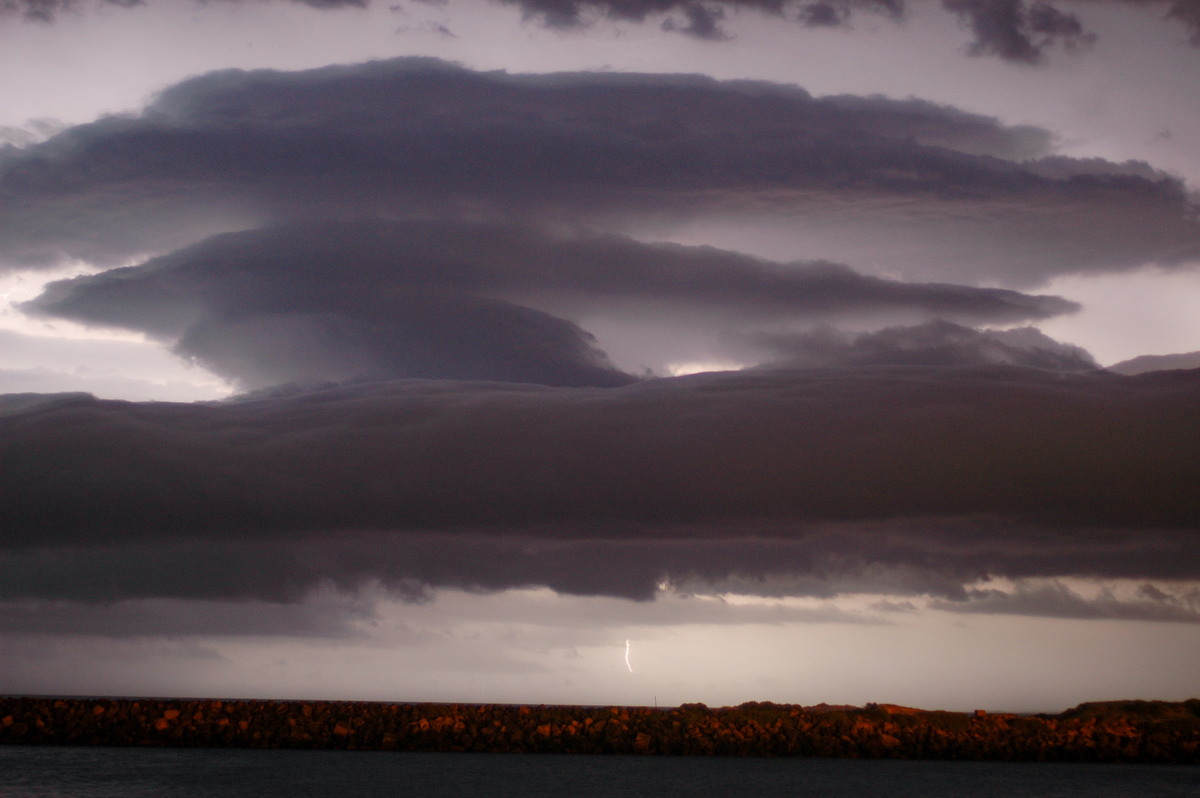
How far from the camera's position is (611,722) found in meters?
121

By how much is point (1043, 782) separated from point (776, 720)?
2869cm

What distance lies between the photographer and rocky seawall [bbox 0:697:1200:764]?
115438 millimetres

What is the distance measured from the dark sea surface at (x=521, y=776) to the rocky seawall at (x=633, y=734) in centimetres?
156

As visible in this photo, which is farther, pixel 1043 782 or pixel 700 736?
pixel 700 736

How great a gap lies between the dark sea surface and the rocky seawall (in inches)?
61.3

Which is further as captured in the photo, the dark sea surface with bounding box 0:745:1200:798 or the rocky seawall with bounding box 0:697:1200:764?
the rocky seawall with bounding box 0:697:1200:764

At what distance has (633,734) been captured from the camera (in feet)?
393

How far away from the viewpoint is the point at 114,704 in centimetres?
12450

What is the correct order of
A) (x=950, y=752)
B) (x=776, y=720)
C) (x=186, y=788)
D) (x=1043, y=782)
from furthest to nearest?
(x=776, y=720)
(x=950, y=752)
(x=1043, y=782)
(x=186, y=788)

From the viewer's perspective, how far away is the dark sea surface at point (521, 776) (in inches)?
3337

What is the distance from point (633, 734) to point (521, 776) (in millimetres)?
26022

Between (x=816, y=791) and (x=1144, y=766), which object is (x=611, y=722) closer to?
(x=816, y=791)

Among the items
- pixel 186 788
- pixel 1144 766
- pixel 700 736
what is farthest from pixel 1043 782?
pixel 186 788

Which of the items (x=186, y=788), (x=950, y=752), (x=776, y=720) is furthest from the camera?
(x=776, y=720)
